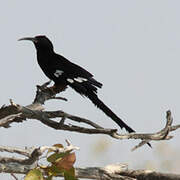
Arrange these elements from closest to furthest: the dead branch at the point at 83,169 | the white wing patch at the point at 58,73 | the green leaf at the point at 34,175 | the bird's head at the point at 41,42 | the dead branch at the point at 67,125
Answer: the green leaf at the point at 34,175 → the dead branch at the point at 83,169 → the dead branch at the point at 67,125 → the white wing patch at the point at 58,73 → the bird's head at the point at 41,42

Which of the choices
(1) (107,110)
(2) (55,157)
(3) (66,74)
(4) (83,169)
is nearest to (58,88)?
(3) (66,74)

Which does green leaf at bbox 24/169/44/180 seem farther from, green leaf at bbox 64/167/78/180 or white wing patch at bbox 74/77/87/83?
white wing patch at bbox 74/77/87/83

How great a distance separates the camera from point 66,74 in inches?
301

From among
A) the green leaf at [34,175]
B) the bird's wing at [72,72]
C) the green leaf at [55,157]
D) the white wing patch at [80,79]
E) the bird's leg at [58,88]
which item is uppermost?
the bird's wing at [72,72]

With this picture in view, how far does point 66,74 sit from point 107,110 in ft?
5.15

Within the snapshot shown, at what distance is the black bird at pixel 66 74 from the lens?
6.56 m

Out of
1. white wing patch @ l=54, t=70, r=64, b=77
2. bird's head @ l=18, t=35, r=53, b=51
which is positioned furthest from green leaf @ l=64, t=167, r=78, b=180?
bird's head @ l=18, t=35, r=53, b=51

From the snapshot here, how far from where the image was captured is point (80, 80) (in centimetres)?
725

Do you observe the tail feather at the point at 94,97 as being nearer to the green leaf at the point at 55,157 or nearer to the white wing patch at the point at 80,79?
the white wing patch at the point at 80,79

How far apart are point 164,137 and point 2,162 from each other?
1.66 m

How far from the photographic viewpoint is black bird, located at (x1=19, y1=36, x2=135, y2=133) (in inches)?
258

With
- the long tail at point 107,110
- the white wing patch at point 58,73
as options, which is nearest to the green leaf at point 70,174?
the long tail at point 107,110

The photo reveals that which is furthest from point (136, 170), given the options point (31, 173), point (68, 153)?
point (31, 173)

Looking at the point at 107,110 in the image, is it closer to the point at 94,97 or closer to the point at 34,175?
the point at 94,97
